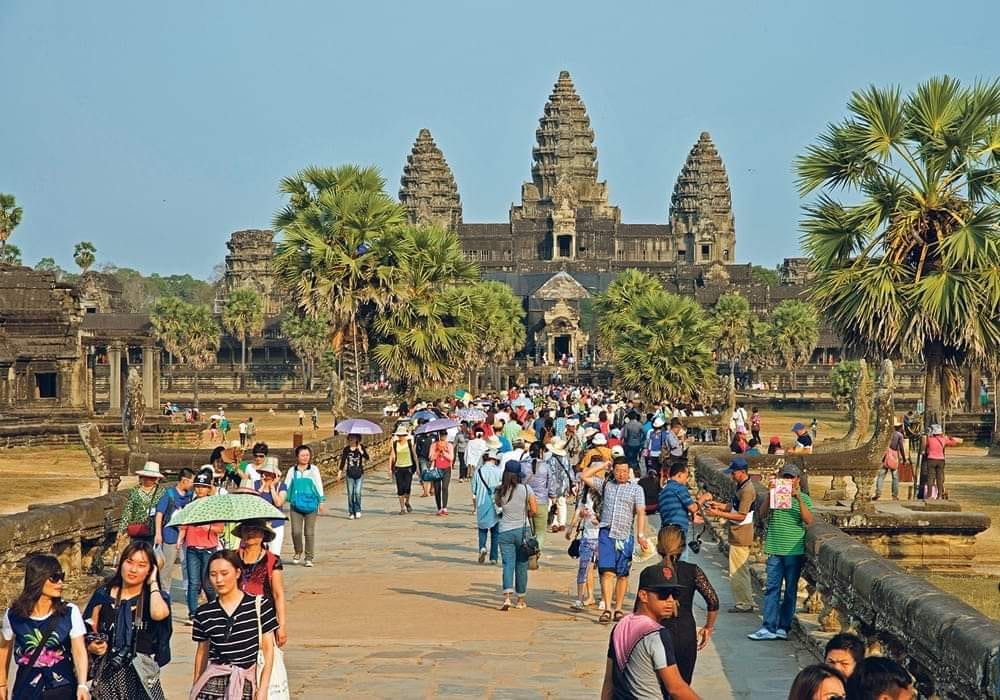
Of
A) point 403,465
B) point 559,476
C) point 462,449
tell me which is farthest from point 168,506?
point 462,449

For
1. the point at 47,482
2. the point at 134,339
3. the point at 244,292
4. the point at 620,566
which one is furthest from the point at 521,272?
the point at 620,566

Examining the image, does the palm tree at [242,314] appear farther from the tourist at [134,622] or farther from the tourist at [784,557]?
the tourist at [134,622]

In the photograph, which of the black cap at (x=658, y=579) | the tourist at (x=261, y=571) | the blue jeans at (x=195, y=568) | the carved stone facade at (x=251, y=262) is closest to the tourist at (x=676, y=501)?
the blue jeans at (x=195, y=568)

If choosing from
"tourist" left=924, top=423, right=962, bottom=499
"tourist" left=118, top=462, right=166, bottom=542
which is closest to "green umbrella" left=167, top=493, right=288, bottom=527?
"tourist" left=118, top=462, right=166, bottom=542

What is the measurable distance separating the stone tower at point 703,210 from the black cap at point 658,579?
15540 centimetres

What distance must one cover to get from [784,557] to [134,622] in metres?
5.88

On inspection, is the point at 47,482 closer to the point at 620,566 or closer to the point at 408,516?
the point at 408,516

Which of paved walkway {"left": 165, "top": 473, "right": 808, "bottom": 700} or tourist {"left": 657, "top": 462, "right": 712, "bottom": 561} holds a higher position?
tourist {"left": 657, "top": 462, "right": 712, "bottom": 561}

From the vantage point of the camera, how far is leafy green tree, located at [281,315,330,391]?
97625 millimetres

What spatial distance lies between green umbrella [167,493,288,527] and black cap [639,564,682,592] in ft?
9.39

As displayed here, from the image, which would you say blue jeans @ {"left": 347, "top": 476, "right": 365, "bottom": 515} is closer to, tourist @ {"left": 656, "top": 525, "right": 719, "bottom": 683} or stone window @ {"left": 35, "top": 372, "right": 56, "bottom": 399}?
tourist @ {"left": 656, "top": 525, "right": 719, "bottom": 683}

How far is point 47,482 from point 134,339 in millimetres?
22096

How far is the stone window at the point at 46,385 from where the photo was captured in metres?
52.4

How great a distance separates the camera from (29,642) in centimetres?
791
